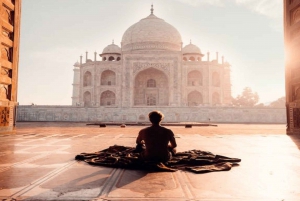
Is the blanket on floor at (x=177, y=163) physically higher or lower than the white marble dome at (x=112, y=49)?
lower

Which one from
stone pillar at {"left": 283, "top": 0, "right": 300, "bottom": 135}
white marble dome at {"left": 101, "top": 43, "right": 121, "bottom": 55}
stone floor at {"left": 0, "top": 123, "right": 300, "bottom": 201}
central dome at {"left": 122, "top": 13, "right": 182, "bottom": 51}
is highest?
central dome at {"left": 122, "top": 13, "right": 182, "bottom": 51}

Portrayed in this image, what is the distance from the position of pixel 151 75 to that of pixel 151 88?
162 centimetres

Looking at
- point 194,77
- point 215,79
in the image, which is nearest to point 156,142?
point 194,77

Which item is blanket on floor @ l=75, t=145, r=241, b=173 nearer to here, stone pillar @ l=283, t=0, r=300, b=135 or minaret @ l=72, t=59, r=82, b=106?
stone pillar @ l=283, t=0, r=300, b=135

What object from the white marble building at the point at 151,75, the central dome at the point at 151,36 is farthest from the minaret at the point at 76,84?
the central dome at the point at 151,36

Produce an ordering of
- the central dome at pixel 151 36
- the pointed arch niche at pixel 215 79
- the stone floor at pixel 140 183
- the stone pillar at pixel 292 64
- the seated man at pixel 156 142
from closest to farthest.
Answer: the stone floor at pixel 140 183, the seated man at pixel 156 142, the stone pillar at pixel 292 64, the pointed arch niche at pixel 215 79, the central dome at pixel 151 36

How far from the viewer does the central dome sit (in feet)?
106

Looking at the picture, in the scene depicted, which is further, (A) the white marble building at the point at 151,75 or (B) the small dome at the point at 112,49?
(B) the small dome at the point at 112,49

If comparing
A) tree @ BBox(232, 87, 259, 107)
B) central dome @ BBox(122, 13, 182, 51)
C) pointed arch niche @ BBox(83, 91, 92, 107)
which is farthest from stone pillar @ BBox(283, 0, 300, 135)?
tree @ BBox(232, 87, 259, 107)

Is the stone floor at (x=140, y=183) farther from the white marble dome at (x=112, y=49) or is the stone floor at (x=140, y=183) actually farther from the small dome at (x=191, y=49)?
the small dome at (x=191, y=49)

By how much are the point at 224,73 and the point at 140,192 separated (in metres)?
32.3

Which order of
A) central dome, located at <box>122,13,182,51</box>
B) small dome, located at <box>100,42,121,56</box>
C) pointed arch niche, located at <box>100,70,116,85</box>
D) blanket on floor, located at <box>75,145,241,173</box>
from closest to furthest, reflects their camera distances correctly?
blanket on floor, located at <box>75,145,241,173</box> → pointed arch niche, located at <box>100,70,116,85</box> → central dome, located at <box>122,13,182,51</box> → small dome, located at <box>100,42,121,56</box>

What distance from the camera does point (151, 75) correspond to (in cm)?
3158

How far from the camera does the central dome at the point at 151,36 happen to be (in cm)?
3222
